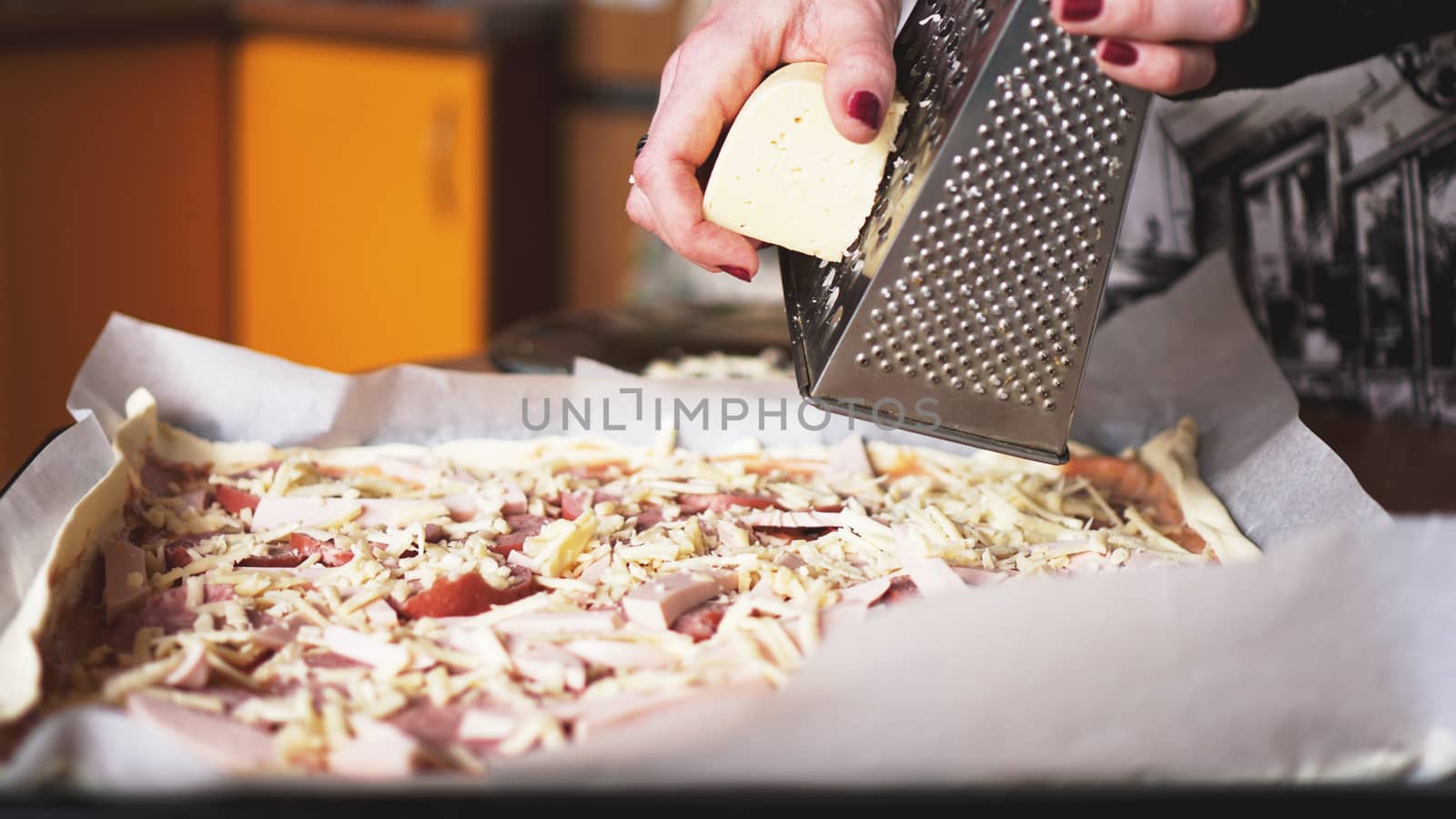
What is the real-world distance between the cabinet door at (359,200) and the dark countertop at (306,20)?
0.04 m

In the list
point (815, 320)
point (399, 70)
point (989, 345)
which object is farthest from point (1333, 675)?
point (399, 70)

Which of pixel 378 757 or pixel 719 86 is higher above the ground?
pixel 719 86

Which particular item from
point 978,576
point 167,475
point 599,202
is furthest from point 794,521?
point 599,202

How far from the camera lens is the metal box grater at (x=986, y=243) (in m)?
0.95

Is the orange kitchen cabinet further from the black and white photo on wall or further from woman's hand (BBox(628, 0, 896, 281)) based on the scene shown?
woman's hand (BBox(628, 0, 896, 281))

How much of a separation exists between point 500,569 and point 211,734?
334 mm

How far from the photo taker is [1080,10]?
0.89 m

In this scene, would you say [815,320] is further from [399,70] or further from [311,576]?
[399,70]

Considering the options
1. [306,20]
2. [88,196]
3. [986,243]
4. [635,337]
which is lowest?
[635,337]

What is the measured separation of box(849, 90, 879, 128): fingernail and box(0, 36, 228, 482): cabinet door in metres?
2.89

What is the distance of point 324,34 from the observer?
3.47 meters

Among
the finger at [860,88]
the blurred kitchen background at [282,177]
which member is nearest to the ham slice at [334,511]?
the finger at [860,88]

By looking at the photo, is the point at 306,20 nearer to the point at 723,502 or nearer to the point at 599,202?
the point at 599,202

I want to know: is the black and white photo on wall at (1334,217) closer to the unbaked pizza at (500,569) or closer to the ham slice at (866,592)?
the unbaked pizza at (500,569)
